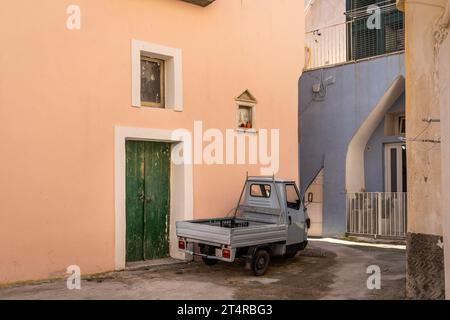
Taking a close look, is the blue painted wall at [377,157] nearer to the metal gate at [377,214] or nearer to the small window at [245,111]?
the metal gate at [377,214]

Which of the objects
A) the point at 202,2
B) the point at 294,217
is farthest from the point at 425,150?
the point at 202,2

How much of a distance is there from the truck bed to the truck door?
317 mm

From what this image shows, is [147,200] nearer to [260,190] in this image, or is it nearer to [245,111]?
[260,190]

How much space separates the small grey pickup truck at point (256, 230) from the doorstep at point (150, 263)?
543mm

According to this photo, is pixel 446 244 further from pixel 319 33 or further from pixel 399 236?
pixel 319 33

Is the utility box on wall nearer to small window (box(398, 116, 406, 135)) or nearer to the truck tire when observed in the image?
the truck tire

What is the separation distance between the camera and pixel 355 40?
47.8 ft

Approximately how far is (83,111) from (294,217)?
4362 millimetres

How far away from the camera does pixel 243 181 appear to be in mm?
10633

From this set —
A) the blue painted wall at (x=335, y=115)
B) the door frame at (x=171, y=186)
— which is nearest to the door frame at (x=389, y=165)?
the blue painted wall at (x=335, y=115)

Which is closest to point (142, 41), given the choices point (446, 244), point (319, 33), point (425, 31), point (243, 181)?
point (243, 181)

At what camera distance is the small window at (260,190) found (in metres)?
9.41
